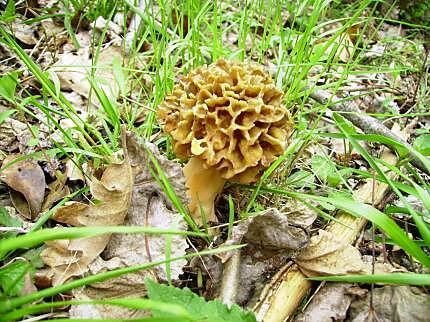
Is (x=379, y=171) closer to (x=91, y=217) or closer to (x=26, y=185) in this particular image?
(x=91, y=217)

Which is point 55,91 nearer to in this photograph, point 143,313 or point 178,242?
point 178,242

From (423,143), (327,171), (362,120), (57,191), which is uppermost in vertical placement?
(423,143)

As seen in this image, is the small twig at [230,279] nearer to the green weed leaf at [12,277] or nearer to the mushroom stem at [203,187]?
the mushroom stem at [203,187]

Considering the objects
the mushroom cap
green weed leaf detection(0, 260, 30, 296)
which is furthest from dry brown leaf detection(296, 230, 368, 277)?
green weed leaf detection(0, 260, 30, 296)

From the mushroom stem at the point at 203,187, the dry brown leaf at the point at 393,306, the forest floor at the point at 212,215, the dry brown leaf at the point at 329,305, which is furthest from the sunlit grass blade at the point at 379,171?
the mushroom stem at the point at 203,187

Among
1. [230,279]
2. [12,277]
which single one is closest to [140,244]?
[230,279]
